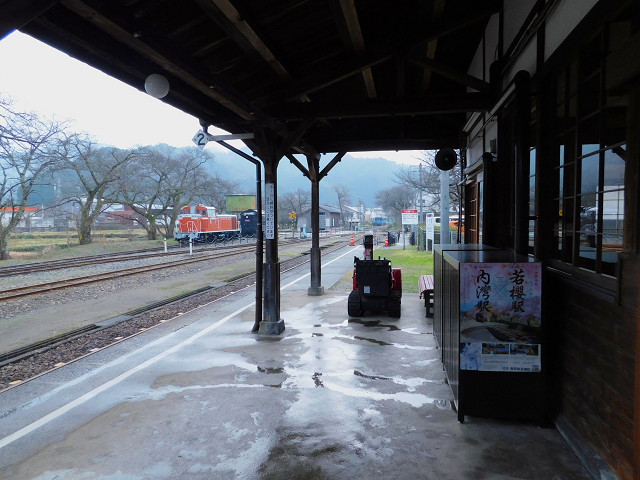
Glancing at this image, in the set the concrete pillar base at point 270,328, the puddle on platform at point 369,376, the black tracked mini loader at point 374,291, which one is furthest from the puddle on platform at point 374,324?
the puddle on platform at point 369,376

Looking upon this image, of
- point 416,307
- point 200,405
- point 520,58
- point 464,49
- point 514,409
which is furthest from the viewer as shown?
point 416,307

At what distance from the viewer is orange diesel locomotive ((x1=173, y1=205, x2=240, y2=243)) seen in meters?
31.3

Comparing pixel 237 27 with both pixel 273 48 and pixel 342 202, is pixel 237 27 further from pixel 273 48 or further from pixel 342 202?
pixel 342 202

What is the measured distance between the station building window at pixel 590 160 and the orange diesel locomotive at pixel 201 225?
28.2 m

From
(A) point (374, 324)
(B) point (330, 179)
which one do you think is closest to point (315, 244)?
(A) point (374, 324)

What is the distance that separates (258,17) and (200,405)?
4.07 meters

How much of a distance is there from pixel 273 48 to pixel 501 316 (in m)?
4.04

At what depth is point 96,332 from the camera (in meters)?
7.47

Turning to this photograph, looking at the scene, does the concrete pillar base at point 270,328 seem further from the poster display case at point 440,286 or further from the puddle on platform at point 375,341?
the poster display case at point 440,286

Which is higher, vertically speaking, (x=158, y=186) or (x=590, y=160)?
(x=158, y=186)

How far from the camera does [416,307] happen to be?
29.0 ft

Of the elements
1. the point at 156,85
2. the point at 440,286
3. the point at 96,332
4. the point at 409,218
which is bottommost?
the point at 96,332

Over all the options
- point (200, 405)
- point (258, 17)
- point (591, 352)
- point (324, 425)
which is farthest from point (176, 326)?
point (591, 352)

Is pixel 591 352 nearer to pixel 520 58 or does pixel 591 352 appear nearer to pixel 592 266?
pixel 592 266
